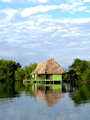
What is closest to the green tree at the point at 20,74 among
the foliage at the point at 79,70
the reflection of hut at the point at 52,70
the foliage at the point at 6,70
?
the foliage at the point at 6,70

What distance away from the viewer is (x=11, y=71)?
68.9 metres

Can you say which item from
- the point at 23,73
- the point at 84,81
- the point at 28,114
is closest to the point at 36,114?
the point at 28,114

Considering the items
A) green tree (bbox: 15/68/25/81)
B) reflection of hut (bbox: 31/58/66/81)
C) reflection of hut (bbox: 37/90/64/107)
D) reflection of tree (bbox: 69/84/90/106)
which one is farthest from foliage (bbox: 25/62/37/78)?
reflection of hut (bbox: 37/90/64/107)

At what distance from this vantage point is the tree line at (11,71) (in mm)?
61781

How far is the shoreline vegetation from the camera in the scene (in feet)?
169

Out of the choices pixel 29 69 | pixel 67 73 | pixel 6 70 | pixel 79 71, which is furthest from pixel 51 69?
pixel 6 70

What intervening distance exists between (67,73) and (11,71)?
20.2m

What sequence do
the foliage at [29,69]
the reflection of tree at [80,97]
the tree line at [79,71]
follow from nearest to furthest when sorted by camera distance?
1. the reflection of tree at [80,97]
2. the tree line at [79,71]
3. the foliage at [29,69]

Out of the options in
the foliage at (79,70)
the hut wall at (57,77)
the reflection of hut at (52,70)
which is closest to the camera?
the reflection of hut at (52,70)

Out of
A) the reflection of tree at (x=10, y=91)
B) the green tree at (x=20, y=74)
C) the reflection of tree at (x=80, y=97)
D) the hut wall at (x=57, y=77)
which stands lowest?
the reflection of tree at (x=80, y=97)

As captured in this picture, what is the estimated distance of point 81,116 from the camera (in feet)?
39.2

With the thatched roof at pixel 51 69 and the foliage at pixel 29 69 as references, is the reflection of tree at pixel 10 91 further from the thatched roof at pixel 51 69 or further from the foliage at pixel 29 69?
the foliage at pixel 29 69

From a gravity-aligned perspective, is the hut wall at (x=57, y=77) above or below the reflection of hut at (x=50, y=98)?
above

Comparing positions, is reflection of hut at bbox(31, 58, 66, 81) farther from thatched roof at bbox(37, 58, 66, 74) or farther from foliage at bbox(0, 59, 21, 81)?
foliage at bbox(0, 59, 21, 81)
